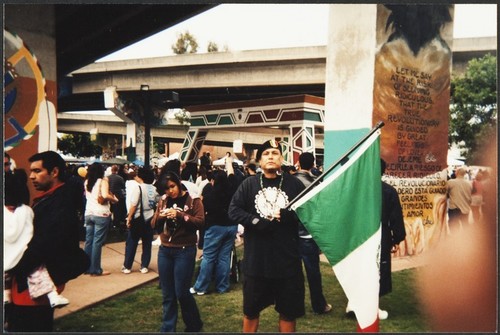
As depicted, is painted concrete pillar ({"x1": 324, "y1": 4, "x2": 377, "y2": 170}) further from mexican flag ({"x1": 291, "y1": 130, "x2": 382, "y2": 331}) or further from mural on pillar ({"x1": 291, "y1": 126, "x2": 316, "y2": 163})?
mural on pillar ({"x1": 291, "y1": 126, "x2": 316, "y2": 163})

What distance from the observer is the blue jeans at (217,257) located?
6.30m

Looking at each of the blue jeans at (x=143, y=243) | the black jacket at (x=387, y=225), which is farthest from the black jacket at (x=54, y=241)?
the blue jeans at (x=143, y=243)

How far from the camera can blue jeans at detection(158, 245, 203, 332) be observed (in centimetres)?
461

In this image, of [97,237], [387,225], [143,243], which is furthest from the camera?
[143,243]

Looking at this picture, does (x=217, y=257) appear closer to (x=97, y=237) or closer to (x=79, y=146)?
(x=97, y=237)

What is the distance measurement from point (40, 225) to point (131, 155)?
57.9 feet

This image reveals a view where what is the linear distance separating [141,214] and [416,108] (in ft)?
17.8

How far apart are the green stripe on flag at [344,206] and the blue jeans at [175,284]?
1.46 meters

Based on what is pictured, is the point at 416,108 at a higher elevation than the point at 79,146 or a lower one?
higher

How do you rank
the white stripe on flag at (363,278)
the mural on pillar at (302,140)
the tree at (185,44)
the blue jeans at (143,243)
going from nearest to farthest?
the white stripe on flag at (363,278) → the blue jeans at (143,243) → the mural on pillar at (302,140) → the tree at (185,44)

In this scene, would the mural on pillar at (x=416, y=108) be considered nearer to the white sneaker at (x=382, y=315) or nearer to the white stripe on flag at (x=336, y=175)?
the white sneaker at (x=382, y=315)

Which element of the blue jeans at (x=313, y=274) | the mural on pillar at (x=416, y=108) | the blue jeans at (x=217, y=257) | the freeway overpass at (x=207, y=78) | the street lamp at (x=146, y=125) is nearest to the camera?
the blue jeans at (x=313, y=274)

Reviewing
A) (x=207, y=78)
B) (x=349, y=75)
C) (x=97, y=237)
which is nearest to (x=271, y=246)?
(x=97, y=237)

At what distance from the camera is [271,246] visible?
3.93m
